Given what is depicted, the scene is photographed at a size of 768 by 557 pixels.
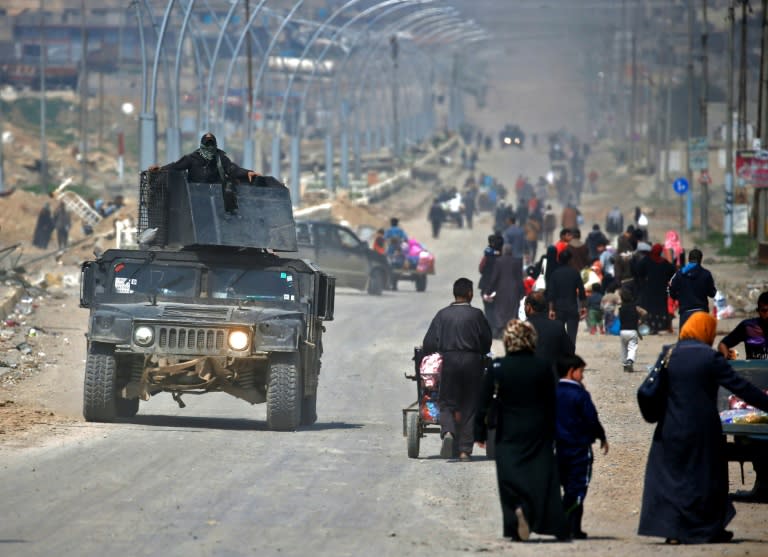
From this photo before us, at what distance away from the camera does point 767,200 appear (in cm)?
4647

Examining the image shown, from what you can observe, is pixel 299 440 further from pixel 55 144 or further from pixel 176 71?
pixel 55 144

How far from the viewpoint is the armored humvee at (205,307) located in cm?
1616

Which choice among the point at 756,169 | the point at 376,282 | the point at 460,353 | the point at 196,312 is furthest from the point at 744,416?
the point at 376,282

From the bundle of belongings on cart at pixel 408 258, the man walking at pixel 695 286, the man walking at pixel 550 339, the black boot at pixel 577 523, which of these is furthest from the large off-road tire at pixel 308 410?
the bundle of belongings on cart at pixel 408 258

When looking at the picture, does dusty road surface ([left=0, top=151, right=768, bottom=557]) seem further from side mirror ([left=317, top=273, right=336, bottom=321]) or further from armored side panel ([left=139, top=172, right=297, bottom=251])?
armored side panel ([left=139, top=172, right=297, bottom=251])

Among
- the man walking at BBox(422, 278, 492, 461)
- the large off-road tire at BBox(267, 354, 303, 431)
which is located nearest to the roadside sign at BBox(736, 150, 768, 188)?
the large off-road tire at BBox(267, 354, 303, 431)

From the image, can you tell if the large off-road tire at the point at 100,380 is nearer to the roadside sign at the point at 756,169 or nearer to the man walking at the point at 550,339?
the man walking at the point at 550,339

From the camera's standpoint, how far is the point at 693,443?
34.0 feet

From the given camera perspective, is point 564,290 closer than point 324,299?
No

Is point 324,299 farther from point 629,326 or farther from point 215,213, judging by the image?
point 629,326

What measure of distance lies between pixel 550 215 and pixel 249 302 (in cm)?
3746

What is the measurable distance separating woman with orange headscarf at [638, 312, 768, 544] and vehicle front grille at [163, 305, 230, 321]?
669 centimetres

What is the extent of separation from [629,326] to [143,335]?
9602 mm

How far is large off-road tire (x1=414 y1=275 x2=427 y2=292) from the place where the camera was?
4284 cm
